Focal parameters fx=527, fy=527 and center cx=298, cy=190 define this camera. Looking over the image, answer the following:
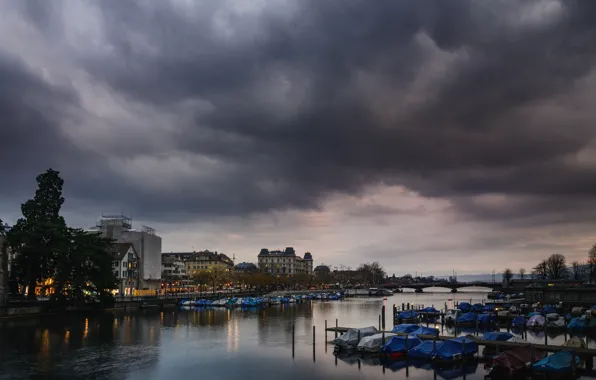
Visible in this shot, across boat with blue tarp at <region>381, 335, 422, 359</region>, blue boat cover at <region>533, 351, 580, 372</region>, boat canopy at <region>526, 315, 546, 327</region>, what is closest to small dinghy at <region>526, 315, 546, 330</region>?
boat canopy at <region>526, 315, 546, 327</region>

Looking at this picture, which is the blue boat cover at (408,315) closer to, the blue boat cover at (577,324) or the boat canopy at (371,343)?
the blue boat cover at (577,324)

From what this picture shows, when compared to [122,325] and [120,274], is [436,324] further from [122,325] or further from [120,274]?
[120,274]

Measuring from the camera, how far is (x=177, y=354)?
212 feet

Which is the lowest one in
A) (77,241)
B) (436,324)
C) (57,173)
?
(436,324)

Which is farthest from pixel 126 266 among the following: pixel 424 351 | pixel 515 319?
pixel 424 351

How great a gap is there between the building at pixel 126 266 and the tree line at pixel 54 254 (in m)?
37.5

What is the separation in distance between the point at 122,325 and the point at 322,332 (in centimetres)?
A: 3975

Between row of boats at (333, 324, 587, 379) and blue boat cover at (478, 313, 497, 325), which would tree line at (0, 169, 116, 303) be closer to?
row of boats at (333, 324, 587, 379)

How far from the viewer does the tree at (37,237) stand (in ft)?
374

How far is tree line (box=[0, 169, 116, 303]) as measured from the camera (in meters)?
115

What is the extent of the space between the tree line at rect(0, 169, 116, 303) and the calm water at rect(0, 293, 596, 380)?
54.3 feet

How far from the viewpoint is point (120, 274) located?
166 metres

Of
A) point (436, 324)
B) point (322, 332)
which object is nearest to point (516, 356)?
point (322, 332)

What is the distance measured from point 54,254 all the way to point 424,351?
92099mm
